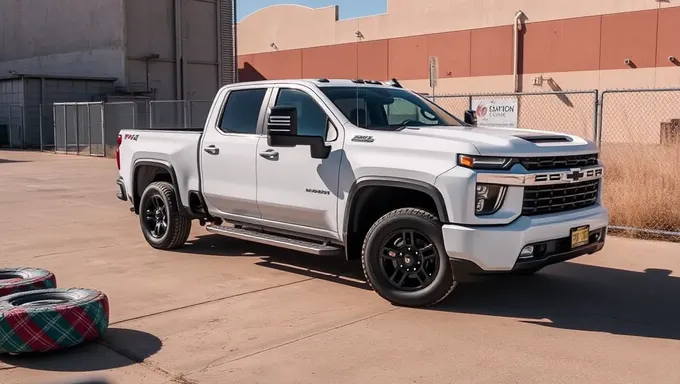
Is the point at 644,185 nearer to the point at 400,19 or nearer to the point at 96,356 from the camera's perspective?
the point at 96,356

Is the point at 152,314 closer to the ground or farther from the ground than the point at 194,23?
closer to the ground

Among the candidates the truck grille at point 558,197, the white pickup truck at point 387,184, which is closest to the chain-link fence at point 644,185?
the white pickup truck at point 387,184

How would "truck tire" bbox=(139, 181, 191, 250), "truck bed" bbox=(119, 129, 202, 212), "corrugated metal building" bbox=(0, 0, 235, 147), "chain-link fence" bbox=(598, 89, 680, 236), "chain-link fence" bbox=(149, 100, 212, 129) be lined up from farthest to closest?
"corrugated metal building" bbox=(0, 0, 235, 147) < "chain-link fence" bbox=(149, 100, 212, 129) < "chain-link fence" bbox=(598, 89, 680, 236) < "truck tire" bbox=(139, 181, 191, 250) < "truck bed" bbox=(119, 129, 202, 212)

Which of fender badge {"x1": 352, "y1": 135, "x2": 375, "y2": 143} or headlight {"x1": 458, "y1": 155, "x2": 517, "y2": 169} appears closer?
headlight {"x1": 458, "y1": 155, "x2": 517, "y2": 169}

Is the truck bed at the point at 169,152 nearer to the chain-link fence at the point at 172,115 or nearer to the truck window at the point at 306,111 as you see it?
the truck window at the point at 306,111

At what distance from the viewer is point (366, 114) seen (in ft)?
22.7

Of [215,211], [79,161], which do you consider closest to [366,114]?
[215,211]

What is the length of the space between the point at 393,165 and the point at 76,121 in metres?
26.8

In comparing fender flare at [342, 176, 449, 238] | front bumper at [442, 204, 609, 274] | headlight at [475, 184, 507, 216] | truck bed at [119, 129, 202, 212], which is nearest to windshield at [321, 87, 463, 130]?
fender flare at [342, 176, 449, 238]

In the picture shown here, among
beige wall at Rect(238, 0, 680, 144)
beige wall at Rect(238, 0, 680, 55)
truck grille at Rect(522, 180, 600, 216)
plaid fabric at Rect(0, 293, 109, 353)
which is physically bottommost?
plaid fabric at Rect(0, 293, 109, 353)

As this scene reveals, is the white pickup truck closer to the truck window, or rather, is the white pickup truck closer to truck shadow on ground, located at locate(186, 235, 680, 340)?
the truck window

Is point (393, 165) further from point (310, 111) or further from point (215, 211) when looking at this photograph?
point (215, 211)

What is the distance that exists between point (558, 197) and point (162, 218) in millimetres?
4920

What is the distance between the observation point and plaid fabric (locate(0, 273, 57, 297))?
5590 millimetres
